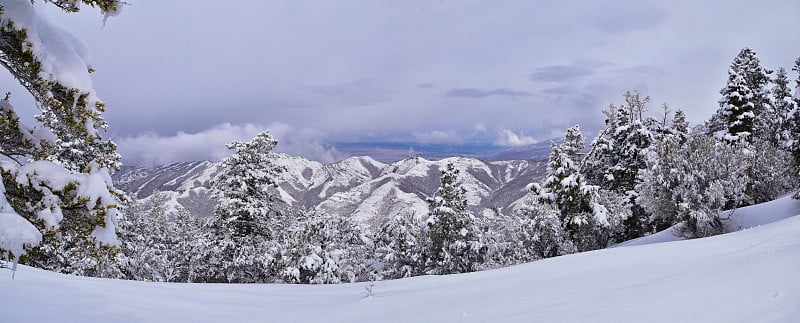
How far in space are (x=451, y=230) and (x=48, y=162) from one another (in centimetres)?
2423

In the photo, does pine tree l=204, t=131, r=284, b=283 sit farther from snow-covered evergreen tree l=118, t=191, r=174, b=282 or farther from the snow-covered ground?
the snow-covered ground

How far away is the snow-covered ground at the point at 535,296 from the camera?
14.3 feet

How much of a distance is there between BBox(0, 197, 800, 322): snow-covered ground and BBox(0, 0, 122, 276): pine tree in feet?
5.67

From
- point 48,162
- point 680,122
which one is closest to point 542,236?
point 680,122

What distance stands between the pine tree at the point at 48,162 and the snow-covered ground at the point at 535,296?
1.73m

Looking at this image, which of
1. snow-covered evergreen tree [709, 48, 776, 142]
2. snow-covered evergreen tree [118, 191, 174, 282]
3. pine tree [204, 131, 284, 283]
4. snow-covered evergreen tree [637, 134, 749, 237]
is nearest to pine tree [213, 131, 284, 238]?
pine tree [204, 131, 284, 283]

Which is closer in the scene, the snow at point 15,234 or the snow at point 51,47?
the snow at point 15,234

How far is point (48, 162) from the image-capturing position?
4.68 meters

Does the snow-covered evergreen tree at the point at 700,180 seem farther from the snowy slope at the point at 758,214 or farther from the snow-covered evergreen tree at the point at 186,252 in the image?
the snow-covered evergreen tree at the point at 186,252

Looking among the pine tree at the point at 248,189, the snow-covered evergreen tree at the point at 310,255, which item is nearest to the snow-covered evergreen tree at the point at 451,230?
the snow-covered evergreen tree at the point at 310,255

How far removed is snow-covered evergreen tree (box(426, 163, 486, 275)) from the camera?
2717 centimetres

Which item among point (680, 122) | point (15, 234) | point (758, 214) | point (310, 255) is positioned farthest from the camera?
point (680, 122)

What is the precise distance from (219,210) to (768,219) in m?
23.6

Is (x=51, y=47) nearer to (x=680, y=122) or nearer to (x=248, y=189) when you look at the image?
(x=248, y=189)
